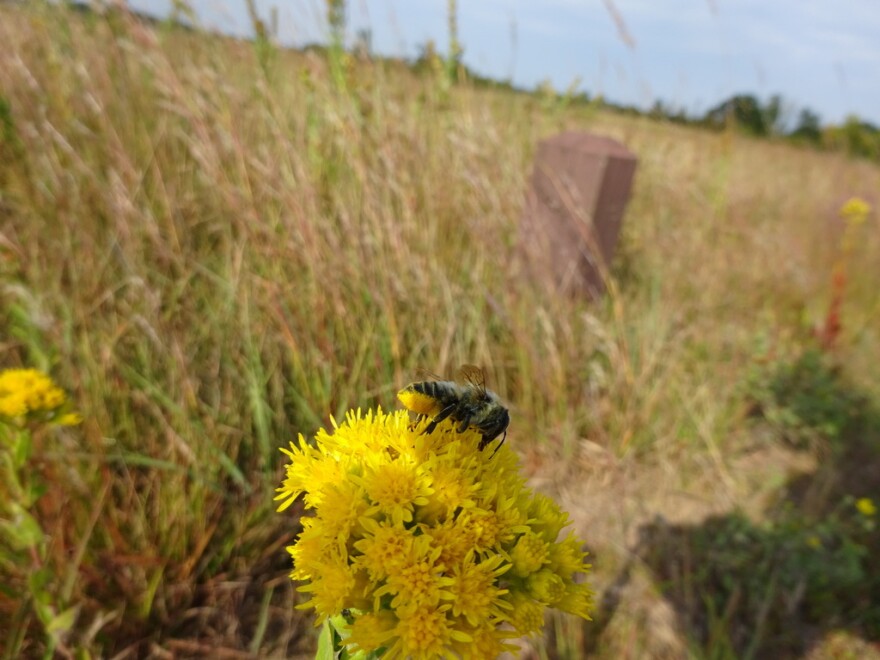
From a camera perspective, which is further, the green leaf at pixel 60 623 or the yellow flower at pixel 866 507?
the yellow flower at pixel 866 507

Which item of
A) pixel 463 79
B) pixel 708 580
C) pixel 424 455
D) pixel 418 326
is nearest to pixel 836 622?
pixel 708 580

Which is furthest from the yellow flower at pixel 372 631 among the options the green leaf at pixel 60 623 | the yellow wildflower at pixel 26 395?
the yellow wildflower at pixel 26 395

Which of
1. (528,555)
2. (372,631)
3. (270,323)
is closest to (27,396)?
(270,323)

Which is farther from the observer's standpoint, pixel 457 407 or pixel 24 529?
pixel 24 529

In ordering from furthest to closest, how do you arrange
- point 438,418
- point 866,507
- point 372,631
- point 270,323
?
point 866,507 < point 270,323 < point 438,418 < point 372,631

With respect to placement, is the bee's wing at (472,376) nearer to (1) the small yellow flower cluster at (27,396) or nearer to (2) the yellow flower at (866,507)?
(1) the small yellow flower cluster at (27,396)

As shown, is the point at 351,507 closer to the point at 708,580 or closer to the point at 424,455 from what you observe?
the point at 424,455

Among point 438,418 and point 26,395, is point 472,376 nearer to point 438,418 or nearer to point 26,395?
point 438,418

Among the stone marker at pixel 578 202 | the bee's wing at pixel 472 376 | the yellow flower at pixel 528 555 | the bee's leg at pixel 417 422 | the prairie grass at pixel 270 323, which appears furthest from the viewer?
the stone marker at pixel 578 202
